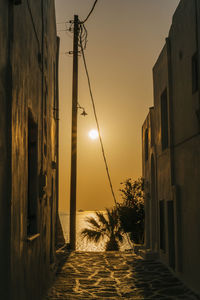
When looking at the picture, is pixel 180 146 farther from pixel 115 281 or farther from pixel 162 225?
pixel 162 225

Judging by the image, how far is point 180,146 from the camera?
36.6 feet

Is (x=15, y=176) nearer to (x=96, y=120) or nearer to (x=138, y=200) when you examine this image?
(x=96, y=120)

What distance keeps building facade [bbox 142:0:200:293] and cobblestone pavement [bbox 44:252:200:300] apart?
0.43 metres

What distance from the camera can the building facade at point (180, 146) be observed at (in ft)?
31.3

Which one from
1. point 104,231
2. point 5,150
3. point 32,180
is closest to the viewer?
point 5,150

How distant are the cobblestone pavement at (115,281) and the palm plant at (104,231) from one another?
5306mm

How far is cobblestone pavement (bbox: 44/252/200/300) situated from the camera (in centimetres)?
888

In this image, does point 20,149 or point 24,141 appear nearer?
point 20,149

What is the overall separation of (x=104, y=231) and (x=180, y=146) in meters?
10.1

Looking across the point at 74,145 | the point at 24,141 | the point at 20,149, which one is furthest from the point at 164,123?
the point at 20,149

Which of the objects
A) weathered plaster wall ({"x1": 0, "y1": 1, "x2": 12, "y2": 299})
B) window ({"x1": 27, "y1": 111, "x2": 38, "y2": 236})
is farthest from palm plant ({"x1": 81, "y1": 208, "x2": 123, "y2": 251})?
weathered plaster wall ({"x1": 0, "y1": 1, "x2": 12, "y2": 299})

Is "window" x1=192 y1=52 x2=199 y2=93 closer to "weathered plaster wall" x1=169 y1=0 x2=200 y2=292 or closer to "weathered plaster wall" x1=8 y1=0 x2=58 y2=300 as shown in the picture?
"weathered plaster wall" x1=169 y1=0 x2=200 y2=292

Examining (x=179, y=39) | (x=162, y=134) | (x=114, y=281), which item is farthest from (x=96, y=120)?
(x=114, y=281)

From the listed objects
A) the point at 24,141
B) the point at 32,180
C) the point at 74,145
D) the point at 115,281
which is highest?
the point at 74,145
